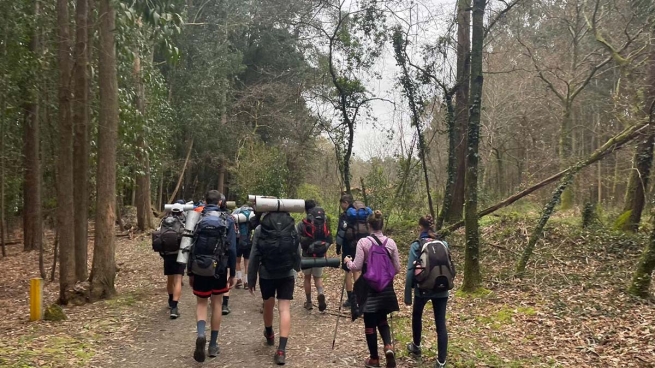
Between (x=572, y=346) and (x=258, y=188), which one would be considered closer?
(x=572, y=346)

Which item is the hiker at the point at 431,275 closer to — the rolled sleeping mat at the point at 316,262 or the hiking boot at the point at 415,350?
the hiking boot at the point at 415,350

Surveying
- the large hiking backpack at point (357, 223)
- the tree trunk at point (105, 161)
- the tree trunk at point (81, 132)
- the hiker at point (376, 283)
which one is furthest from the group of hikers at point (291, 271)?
the tree trunk at point (81, 132)

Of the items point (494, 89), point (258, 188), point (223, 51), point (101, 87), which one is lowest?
point (258, 188)

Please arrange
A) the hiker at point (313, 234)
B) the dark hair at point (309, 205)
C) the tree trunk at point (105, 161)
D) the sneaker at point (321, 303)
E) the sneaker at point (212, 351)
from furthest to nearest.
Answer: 1. the tree trunk at point (105, 161)
2. the sneaker at point (321, 303)
3. the hiker at point (313, 234)
4. the dark hair at point (309, 205)
5. the sneaker at point (212, 351)

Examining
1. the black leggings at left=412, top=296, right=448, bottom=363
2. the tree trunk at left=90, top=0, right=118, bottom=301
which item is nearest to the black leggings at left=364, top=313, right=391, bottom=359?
the black leggings at left=412, top=296, right=448, bottom=363

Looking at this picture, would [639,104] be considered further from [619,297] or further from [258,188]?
[258,188]

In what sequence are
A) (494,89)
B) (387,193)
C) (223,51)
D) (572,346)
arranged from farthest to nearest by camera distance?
(223,51) < (494,89) < (387,193) < (572,346)

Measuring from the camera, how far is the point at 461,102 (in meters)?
14.6

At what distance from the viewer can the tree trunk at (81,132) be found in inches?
355

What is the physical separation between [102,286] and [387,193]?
1078 cm

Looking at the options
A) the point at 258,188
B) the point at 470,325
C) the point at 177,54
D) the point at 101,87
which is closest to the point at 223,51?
the point at 258,188

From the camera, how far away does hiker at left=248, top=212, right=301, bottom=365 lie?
19.1 feet

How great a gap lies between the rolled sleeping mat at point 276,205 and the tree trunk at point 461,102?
863cm

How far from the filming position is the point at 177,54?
24.1ft
